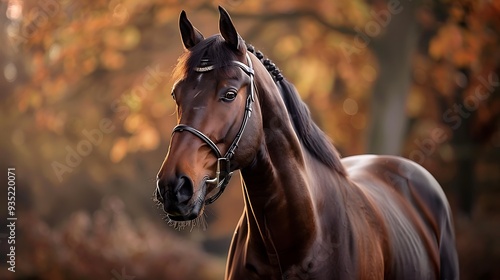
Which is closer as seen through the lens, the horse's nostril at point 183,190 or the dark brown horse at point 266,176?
the horse's nostril at point 183,190

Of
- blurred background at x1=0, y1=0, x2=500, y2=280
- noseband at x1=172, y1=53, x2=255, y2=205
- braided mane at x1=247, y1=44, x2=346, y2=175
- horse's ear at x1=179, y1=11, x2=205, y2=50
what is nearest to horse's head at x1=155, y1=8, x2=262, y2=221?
noseband at x1=172, y1=53, x2=255, y2=205

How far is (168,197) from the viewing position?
247cm

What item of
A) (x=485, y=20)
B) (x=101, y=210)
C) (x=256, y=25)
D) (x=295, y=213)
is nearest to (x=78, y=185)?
(x=101, y=210)

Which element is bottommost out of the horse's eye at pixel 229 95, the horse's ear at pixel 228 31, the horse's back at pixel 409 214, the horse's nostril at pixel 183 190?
the horse's back at pixel 409 214

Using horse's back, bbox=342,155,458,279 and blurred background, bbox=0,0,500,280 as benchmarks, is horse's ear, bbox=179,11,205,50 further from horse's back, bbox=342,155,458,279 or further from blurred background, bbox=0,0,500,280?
blurred background, bbox=0,0,500,280

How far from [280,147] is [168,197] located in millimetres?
626

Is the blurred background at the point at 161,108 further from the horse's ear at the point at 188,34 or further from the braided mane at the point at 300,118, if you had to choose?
the horse's ear at the point at 188,34

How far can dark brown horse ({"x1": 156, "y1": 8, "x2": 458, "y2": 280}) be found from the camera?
258cm

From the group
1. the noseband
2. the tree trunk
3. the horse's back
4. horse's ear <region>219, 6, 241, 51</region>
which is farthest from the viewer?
the tree trunk

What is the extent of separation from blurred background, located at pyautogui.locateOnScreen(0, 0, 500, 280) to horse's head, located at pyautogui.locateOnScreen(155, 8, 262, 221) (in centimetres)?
576

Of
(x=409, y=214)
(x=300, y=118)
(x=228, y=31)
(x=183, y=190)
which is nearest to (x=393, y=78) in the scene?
(x=409, y=214)

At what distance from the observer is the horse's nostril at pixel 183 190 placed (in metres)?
2.47

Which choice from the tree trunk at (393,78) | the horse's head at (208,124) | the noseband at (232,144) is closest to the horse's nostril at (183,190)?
the horse's head at (208,124)

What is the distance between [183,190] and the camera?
8.20 feet
